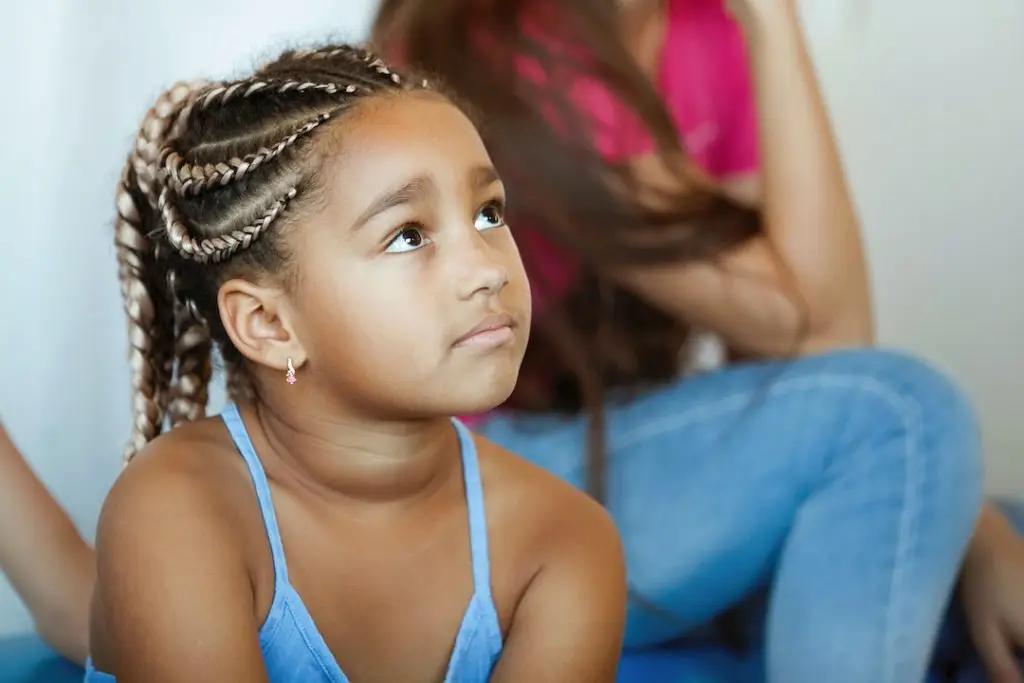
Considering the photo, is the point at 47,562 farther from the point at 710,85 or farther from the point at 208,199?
the point at 710,85

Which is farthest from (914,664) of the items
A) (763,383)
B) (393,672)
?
(393,672)

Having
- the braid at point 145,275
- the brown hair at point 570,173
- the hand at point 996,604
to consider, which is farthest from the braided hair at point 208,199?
the hand at point 996,604

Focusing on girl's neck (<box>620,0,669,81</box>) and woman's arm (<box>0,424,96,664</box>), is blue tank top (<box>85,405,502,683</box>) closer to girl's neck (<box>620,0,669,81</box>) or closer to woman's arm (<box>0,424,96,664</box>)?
woman's arm (<box>0,424,96,664</box>)

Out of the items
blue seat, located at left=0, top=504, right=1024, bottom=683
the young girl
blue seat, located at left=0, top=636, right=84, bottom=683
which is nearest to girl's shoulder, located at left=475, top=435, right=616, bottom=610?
the young girl

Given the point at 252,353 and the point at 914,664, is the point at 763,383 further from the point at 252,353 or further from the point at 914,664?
the point at 252,353

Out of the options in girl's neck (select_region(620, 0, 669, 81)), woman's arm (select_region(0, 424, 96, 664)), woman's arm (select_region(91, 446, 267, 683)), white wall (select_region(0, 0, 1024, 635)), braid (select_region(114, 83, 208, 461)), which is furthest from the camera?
girl's neck (select_region(620, 0, 669, 81))

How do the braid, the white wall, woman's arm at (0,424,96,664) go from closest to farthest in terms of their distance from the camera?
1. the braid
2. woman's arm at (0,424,96,664)
3. the white wall

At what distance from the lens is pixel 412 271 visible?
1.72 feet

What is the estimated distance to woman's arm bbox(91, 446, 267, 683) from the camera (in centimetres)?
51

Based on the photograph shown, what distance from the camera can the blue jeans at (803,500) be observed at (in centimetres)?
70

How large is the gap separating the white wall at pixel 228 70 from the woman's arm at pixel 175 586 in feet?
0.97

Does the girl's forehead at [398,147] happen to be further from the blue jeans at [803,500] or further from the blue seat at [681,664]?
the blue seat at [681,664]

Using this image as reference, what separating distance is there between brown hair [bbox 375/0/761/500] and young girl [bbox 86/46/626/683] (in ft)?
0.62

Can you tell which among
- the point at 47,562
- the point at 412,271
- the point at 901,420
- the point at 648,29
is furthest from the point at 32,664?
the point at 648,29
